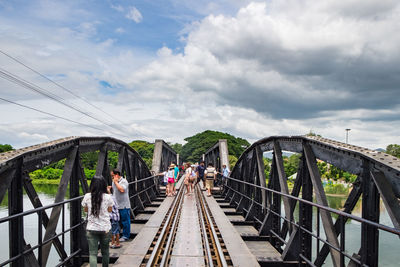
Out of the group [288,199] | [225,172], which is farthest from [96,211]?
[225,172]

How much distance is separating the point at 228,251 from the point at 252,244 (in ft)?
4.93

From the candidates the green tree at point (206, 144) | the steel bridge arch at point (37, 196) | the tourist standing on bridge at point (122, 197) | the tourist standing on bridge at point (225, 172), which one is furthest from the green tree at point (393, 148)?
the steel bridge arch at point (37, 196)

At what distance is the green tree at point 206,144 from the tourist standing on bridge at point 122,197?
296 feet

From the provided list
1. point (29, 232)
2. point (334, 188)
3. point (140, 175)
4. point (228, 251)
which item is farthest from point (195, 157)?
point (228, 251)

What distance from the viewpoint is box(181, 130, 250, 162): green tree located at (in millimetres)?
102500

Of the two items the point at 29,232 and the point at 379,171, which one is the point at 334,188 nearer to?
the point at 29,232

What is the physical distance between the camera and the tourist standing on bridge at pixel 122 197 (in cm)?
703

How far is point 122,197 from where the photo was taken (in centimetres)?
746

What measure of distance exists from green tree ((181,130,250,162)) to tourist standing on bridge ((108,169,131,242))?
3555 inches

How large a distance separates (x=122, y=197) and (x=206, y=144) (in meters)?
97.2

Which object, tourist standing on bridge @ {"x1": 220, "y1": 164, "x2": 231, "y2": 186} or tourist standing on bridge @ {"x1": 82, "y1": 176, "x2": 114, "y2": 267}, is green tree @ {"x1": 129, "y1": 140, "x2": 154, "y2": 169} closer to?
tourist standing on bridge @ {"x1": 220, "y1": 164, "x2": 231, "y2": 186}

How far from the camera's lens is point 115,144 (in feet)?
30.4

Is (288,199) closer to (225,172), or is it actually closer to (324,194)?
(324,194)

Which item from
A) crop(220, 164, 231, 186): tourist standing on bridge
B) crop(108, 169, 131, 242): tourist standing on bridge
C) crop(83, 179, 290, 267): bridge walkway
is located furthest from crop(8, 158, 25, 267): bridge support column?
crop(220, 164, 231, 186): tourist standing on bridge
